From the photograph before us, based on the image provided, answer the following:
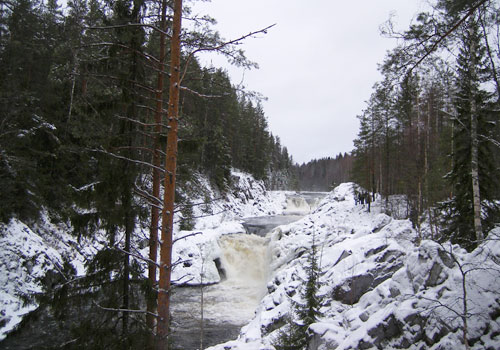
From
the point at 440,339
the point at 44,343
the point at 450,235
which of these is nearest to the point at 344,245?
the point at 450,235

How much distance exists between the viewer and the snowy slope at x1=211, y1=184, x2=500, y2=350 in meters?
4.71

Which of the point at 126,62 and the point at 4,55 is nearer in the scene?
the point at 126,62

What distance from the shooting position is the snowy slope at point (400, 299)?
15.5 feet

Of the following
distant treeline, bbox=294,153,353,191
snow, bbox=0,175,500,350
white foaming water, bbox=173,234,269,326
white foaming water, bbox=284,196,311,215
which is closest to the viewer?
snow, bbox=0,175,500,350

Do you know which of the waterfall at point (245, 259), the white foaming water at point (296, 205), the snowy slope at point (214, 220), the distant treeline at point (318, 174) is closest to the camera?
the snowy slope at point (214, 220)

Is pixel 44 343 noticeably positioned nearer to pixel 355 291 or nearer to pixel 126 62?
pixel 126 62

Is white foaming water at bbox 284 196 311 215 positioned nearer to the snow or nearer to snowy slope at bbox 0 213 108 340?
the snow

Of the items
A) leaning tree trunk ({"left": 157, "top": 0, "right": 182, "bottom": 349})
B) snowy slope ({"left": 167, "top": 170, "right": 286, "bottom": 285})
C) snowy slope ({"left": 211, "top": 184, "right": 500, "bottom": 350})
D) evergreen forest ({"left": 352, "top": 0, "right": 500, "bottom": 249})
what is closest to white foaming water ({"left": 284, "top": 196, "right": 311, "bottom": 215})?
snowy slope ({"left": 167, "top": 170, "right": 286, "bottom": 285})

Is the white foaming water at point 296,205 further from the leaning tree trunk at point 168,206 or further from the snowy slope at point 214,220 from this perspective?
the leaning tree trunk at point 168,206

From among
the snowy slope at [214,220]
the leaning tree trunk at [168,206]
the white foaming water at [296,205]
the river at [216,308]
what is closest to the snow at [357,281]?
the snowy slope at [214,220]

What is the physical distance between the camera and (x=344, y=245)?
541 inches

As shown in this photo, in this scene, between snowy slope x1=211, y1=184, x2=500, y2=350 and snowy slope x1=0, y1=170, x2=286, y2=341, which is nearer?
snowy slope x1=211, y1=184, x2=500, y2=350

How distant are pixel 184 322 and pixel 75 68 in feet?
35.7

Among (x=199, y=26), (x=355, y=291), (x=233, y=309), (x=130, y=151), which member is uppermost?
(x=199, y=26)
